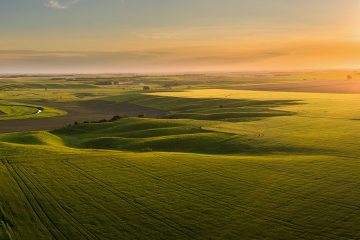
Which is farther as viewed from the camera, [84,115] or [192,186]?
[84,115]

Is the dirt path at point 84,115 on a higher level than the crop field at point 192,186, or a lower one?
lower

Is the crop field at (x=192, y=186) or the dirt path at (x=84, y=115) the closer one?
the crop field at (x=192, y=186)

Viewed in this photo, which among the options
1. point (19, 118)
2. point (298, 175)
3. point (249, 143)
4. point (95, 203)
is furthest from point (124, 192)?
point (19, 118)

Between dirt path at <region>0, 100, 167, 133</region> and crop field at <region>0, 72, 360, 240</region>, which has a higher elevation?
crop field at <region>0, 72, 360, 240</region>

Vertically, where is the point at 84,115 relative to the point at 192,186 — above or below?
below

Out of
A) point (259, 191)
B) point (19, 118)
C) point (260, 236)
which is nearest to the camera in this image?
point (260, 236)

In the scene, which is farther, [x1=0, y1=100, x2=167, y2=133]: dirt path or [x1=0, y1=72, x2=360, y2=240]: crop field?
[x1=0, y1=100, x2=167, y2=133]: dirt path

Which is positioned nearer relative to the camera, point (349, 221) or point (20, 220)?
point (349, 221)

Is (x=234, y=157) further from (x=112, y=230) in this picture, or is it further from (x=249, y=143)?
(x=112, y=230)
